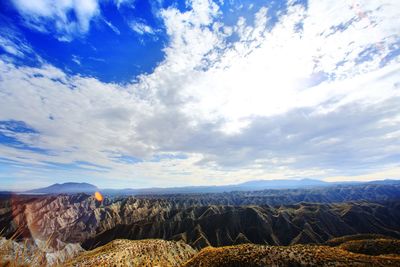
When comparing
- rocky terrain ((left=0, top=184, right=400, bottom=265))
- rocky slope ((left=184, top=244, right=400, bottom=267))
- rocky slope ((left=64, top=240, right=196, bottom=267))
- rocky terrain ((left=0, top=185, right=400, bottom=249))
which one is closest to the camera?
rocky slope ((left=184, top=244, right=400, bottom=267))

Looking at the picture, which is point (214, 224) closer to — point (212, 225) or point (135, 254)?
point (212, 225)

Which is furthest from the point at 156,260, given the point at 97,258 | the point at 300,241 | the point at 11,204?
the point at 11,204

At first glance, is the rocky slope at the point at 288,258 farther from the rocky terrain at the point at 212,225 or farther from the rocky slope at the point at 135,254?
the rocky terrain at the point at 212,225

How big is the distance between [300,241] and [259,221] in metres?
25.0

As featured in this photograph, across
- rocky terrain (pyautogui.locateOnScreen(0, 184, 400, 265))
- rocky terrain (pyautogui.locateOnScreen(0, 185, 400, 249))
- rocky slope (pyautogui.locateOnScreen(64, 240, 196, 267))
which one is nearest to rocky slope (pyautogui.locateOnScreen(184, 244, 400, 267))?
rocky slope (pyautogui.locateOnScreen(64, 240, 196, 267))

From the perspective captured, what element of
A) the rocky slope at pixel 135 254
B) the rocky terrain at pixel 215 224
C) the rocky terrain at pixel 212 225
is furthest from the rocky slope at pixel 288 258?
the rocky terrain at pixel 215 224

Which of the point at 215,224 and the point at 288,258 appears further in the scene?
the point at 215,224

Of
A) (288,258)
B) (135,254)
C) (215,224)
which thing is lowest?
(135,254)

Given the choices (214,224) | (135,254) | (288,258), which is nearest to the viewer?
(288,258)

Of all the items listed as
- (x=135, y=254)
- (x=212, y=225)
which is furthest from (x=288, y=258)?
(x=212, y=225)

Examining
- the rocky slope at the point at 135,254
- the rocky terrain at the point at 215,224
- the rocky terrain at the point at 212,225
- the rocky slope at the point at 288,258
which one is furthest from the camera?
the rocky terrain at the point at 215,224

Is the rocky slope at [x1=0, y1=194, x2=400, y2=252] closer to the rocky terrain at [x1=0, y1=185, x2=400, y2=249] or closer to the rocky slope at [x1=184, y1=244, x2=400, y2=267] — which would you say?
the rocky terrain at [x1=0, y1=185, x2=400, y2=249]

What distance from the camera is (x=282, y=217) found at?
5212 inches

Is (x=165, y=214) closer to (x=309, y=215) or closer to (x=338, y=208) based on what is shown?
(x=309, y=215)
